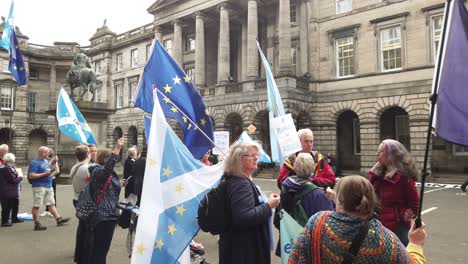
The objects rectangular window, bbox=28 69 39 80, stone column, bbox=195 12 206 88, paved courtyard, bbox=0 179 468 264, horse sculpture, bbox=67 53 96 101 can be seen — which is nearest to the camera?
paved courtyard, bbox=0 179 468 264

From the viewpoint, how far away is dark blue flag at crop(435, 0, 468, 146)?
8.64ft

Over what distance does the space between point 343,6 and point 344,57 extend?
3.85 m

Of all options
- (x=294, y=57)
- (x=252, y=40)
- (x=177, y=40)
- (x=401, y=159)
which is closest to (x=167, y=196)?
(x=401, y=159)

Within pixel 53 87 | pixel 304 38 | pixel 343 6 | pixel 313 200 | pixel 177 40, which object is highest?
pixel 343 6

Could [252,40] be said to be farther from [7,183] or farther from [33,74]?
[33,74]

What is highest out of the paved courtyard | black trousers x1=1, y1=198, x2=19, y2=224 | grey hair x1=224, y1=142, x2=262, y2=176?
grey hair x1=224, y1=142, x2=262, y2=176

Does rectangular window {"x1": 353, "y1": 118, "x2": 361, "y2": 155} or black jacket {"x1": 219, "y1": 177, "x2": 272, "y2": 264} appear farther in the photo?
rectangular window {"x1": 353, "y1": 118, "x2": 361, "y2": 155}

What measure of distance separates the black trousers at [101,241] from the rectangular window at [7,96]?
5250 cm

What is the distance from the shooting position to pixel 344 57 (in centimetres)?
2836

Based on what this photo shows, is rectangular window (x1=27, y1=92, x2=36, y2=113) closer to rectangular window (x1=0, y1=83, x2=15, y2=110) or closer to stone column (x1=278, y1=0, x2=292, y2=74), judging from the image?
rectangular window (x1=0, y1=83, x2=15, y2=110)

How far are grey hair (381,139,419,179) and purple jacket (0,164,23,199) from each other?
8331 mm

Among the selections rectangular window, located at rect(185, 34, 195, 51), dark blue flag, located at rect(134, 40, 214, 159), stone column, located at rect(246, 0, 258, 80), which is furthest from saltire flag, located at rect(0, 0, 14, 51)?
rectangular window, located at rect(185, 34, 195, 51)

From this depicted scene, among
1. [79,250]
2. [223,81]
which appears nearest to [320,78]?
[223,81]

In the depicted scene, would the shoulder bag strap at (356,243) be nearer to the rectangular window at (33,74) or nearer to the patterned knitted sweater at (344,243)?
the patterned knitted sweater at (344,243)
